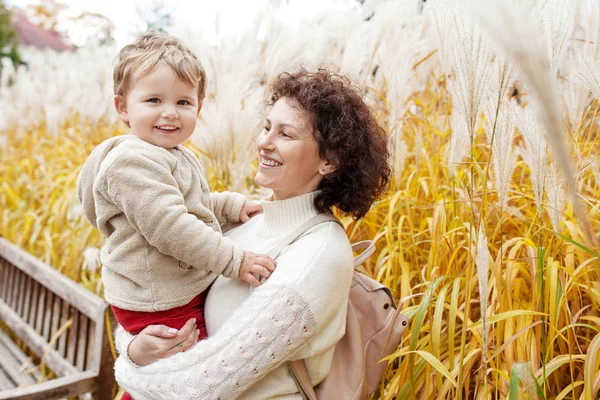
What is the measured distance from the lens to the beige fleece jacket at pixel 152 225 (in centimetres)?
136

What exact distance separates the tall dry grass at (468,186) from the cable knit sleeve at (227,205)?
405 millimetres

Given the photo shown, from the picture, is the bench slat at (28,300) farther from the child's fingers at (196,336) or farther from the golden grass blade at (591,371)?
the golden grass blade at (591,371)

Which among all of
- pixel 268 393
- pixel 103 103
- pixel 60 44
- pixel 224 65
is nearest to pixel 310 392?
pixel 268 393

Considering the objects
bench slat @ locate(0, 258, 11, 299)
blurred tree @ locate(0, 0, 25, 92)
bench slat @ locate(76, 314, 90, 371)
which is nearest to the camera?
bench slat @ locate(76, 314, 90, 371)

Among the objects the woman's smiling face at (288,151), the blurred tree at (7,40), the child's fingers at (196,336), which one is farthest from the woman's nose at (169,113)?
the blurred tree at (7,40)

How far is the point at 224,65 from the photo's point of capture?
9.40ft

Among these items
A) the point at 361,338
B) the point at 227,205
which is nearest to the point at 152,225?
the point at 227,205

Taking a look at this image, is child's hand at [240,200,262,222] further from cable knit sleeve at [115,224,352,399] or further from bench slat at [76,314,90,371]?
bench slat at [76,314,90,371]

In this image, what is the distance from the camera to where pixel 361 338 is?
1.50 meters

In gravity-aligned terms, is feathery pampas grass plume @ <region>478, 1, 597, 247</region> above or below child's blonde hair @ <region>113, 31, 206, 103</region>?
above

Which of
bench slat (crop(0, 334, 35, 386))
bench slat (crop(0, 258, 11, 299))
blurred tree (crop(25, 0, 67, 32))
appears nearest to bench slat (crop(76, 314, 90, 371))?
bench slat (crop(0, 334, 35, 386))

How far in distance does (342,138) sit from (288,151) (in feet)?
0.51

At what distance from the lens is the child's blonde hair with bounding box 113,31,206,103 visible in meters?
1.48

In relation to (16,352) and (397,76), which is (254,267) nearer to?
(397,76)
